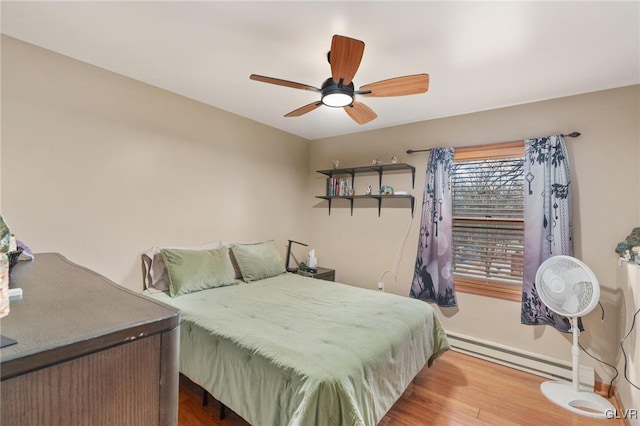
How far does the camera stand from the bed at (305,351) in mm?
1380

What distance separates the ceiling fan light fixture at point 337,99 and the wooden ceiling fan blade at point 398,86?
0.11 meters

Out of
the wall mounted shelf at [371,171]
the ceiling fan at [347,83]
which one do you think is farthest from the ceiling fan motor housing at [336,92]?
the wall mounted shelf at [371,171]

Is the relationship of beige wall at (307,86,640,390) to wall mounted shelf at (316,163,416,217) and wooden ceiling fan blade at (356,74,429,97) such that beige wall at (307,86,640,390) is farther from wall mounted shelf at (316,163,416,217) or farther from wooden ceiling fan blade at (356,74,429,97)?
wooden ceiling fan blade at (356,74,429,97)

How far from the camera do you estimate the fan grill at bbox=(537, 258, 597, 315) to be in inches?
84.6

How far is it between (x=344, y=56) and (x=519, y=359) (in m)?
2.95

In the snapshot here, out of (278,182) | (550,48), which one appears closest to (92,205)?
(278,182)

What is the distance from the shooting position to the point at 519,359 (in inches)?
105

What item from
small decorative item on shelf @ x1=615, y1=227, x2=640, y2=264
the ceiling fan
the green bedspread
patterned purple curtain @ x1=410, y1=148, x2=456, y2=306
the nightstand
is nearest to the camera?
the green bedspread

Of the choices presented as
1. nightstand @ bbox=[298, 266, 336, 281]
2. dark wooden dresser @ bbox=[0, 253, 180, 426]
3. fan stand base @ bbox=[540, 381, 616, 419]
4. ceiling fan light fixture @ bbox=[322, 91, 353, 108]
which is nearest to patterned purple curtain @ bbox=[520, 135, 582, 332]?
fan stand base @ bbox=[540, 381, 616, 419]

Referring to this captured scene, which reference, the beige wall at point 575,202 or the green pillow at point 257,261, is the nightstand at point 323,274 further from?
the green pillow at point 257,261

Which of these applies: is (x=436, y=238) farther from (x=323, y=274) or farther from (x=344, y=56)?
(x=344, y=56)

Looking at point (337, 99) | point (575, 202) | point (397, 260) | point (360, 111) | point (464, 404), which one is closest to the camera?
point (337, 99)

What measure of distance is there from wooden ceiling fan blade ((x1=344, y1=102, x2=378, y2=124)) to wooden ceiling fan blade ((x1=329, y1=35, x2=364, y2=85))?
0.41 m

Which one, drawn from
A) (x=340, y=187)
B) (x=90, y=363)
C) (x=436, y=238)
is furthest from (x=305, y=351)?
(x=340, y=187)
